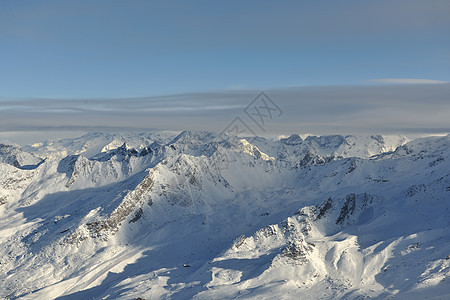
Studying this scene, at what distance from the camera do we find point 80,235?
185 meters

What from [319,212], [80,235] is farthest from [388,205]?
[80,235]

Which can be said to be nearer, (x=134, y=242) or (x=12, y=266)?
(x=12, y=266)

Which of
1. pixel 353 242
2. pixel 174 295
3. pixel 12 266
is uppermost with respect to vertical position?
pixel 353 242

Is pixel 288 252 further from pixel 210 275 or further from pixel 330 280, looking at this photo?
pixel 210 275

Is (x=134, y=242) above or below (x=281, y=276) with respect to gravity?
below

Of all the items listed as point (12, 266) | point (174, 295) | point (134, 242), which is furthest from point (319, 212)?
point (12, 266)

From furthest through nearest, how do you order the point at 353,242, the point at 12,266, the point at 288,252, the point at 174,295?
the point at 12,266
the point at 353,242
the point at 288,252
the point at 174,295

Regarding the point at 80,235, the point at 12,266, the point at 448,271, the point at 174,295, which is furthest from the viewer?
the point at 80,235

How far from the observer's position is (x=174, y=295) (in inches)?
4653

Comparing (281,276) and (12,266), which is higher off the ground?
(281,276)

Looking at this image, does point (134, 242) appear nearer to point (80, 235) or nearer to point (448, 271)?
point (80, 235)

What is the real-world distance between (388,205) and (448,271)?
78.5 meters

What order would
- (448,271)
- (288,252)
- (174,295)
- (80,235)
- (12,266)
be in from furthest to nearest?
(80,235) < (12,266) < (288,252) < (174,295) < (448,271)

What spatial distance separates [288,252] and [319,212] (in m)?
52.9
